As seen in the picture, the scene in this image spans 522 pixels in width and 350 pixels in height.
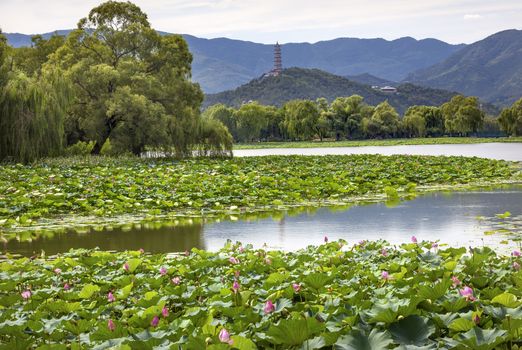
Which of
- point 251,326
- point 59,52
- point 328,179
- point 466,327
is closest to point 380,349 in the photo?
point 466,327

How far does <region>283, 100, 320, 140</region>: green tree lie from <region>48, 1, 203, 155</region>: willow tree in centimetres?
4956

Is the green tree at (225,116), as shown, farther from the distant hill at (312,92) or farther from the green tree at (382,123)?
the distant hill at (312,92)

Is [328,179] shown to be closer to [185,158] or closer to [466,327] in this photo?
[185,158]

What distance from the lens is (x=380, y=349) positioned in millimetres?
3275

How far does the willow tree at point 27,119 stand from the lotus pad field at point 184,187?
1459 millimetres

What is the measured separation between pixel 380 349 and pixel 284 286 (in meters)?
2.12

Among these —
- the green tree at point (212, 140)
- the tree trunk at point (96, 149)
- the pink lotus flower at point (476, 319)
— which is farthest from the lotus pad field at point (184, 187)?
the pink lotus flower at point (476, 319)

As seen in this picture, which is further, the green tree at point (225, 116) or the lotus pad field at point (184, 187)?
the green tree at point (225, 116)

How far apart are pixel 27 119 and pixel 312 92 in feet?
500

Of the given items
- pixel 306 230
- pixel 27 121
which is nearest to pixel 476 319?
pixel 306 230

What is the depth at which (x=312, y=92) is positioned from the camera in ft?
571

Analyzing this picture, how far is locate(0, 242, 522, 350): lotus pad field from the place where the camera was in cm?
370

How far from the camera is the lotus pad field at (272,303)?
370 centimetres

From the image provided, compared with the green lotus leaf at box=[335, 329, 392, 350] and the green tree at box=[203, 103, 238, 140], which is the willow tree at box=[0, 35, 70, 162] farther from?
the green tree at box=[203, 103, 238, 140]
